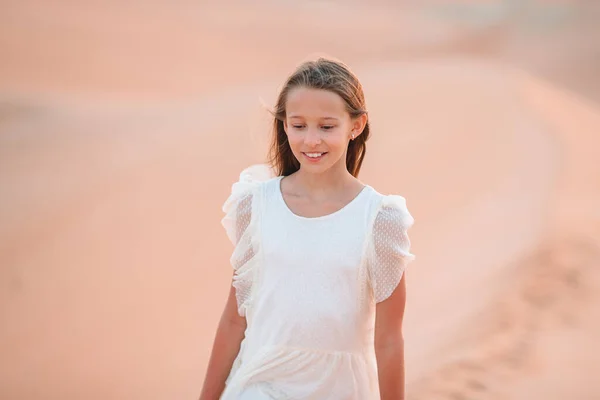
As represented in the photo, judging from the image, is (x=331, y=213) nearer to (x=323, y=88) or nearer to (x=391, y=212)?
(x=391, y=212)

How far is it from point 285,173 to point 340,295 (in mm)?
599

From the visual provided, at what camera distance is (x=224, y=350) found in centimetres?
314

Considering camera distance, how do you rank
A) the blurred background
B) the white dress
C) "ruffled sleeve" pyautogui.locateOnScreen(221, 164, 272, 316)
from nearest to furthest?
the white dress < "ruffled sleeve" pyautogui.locateOnScreen(221, 164, 272, 316) < the blurred background

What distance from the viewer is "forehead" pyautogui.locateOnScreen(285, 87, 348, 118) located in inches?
116

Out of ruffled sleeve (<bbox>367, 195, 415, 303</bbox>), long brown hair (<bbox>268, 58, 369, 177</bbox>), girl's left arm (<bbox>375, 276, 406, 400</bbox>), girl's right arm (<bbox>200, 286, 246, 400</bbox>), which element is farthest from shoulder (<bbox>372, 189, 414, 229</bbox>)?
girl's right arm (<bbox>200, 286, 246, 400</bbox>)

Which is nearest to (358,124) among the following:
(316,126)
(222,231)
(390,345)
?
(316,126)

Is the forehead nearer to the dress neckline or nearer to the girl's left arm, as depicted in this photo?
the dress neckline

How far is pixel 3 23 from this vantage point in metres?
23.2

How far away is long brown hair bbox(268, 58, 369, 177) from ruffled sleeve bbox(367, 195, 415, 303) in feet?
1.14

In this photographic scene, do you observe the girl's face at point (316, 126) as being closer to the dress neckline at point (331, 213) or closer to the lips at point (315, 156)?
the lips at point (315, 156)

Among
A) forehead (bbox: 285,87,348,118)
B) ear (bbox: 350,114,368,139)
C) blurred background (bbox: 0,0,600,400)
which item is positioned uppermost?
forehead (bbox: 285,87,348,118)

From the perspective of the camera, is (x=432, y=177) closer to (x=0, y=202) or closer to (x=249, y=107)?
(x=249, y=107)

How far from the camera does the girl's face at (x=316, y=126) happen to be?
2941 mm

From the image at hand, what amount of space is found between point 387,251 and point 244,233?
523 mm
